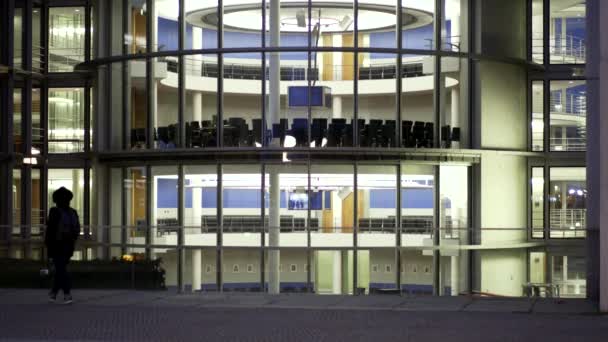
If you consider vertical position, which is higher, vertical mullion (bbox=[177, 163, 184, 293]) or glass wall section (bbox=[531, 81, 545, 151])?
glass wall section (bbox=[531, 81, 545, 151])

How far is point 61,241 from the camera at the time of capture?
16250 millimetres

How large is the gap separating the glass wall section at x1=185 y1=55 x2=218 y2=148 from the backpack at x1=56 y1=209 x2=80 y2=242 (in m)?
12.1

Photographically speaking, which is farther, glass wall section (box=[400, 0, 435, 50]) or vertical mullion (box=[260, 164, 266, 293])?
glass wall section (box=[400, 0, 435, 50])

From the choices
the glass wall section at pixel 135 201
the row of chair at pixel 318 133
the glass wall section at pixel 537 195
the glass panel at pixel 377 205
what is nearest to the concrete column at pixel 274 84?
the row of chair at pixel 318 133

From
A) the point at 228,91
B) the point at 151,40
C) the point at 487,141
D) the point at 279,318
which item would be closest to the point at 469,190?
the point at 487,141

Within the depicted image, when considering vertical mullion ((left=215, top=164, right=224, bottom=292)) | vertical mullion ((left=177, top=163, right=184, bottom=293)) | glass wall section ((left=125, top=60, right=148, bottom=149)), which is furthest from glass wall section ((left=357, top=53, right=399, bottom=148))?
glass wall section ((left=125, top=60, right=148, bottom=149))

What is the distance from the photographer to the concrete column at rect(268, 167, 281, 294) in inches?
1096

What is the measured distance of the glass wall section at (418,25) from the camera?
2842cm

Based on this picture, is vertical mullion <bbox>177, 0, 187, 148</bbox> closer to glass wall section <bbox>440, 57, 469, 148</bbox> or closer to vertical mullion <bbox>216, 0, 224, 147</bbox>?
vertical mullion <bbox>216, 0, 224, 147</bbox>

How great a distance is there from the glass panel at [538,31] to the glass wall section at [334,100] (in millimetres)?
7222

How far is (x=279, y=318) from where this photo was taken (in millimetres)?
14281

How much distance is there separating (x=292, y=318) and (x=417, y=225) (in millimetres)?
14297

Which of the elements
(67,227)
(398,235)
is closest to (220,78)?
(398,235)

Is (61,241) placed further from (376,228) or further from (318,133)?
(376,228)
